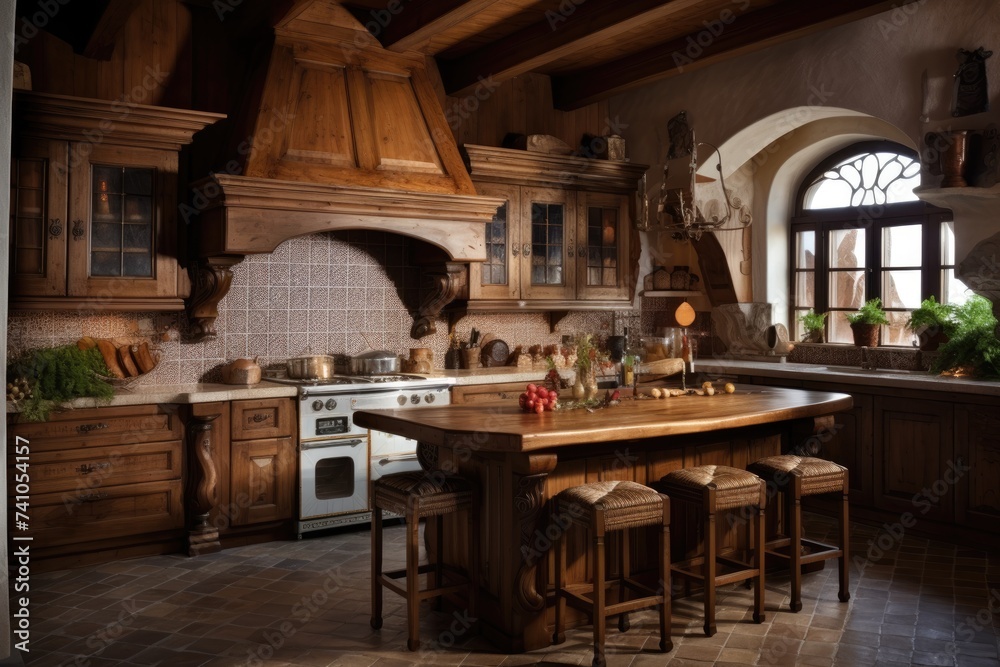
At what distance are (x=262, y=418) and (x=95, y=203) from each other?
5.34 feet

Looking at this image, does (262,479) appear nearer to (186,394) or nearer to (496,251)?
(186,394)

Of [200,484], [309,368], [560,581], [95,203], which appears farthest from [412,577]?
[95,203]

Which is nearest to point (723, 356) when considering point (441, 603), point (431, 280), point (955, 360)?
point (955, 360)

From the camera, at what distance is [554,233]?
274 inches

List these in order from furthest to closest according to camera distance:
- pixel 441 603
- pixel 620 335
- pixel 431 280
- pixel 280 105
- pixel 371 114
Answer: pixel 620 335, pixel 431 280, pixel 371 114, pixel 280 105, pixel 441 603

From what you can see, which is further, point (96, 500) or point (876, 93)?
point (876, 93)

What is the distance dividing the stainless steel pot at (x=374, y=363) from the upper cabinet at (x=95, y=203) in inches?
51.3

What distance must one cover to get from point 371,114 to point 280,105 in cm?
66

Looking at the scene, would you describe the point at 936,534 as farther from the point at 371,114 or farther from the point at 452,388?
the point at 371,114

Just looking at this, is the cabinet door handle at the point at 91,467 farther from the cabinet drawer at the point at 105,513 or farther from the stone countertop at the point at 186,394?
the stone countertop at the point at 186,394

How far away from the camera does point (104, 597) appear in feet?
14.5

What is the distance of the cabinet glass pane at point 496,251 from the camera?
21.7ft

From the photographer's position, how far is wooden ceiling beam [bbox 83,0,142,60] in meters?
4.74

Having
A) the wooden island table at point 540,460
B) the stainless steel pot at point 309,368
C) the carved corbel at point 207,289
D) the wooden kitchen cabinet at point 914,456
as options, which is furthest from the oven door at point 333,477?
the wooden kitchen cabinet at point 914,456
